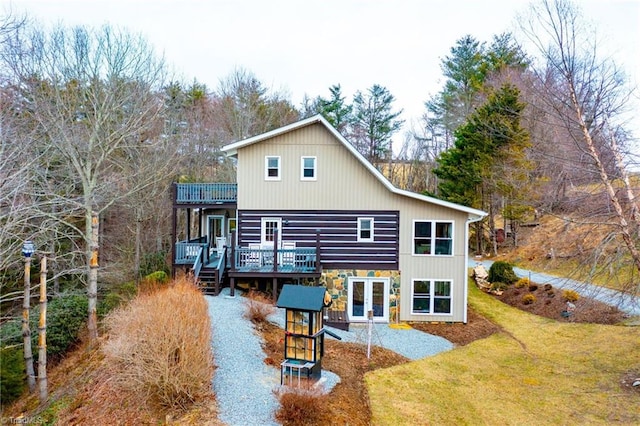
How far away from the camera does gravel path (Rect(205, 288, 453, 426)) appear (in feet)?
23.5

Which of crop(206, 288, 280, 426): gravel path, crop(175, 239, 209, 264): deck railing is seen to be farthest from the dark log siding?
crop(206, 288, 280, 426): gravel path

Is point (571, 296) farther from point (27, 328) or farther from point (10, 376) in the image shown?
point (10, 376)

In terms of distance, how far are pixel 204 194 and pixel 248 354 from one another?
8329 mm

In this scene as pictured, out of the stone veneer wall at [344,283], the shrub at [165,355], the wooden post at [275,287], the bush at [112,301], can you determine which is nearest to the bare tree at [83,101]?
the bush at [112,301]

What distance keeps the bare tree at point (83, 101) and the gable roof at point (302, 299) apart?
8277mm

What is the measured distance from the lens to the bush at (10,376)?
10.5 metres

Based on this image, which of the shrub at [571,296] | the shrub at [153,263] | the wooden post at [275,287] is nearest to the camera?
the wooden post at [275,287]

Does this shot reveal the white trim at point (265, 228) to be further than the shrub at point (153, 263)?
No

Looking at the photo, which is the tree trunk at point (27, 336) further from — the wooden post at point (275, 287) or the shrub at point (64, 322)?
the wooden post at point (275, 287)

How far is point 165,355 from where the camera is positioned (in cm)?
711

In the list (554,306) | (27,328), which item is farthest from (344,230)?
(27,328)

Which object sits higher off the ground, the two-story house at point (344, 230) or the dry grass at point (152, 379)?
the two-story house at point (344, 230)

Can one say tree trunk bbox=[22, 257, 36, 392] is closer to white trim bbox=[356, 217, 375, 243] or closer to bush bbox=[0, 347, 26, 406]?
bush bbox=[0, 347, 26, 406]

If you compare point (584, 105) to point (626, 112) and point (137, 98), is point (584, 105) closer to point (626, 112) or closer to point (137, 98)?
point (626, 112)
